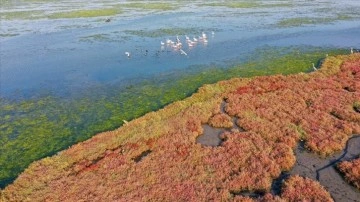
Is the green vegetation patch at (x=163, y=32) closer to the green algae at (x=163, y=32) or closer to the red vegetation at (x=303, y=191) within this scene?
the green algae at (x=163, y=32)

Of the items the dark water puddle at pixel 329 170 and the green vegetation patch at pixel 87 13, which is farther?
the green vegetation patch at pixel 87 13

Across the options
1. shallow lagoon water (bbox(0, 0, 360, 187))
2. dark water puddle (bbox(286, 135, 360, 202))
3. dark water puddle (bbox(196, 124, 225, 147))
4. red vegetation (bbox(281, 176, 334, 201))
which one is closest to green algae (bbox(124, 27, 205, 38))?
shallow lagoon water (bbox(0, 0, 360, 187))

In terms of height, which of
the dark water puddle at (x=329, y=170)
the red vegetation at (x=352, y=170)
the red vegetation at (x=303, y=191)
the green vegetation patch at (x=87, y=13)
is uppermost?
the red vegetation at (x=352, y=170)

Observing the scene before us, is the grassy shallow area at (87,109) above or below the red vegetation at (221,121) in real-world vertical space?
below

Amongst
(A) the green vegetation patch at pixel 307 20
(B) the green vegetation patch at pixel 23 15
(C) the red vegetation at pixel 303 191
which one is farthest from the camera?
(B) the green vegetation patch at pixel 23 15

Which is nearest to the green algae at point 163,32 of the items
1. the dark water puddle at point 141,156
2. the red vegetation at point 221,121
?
the red vegetation at point 221,121

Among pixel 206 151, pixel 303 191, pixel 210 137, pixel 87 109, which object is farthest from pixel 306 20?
pixel 303 191
